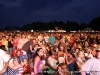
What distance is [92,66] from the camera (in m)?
7.35

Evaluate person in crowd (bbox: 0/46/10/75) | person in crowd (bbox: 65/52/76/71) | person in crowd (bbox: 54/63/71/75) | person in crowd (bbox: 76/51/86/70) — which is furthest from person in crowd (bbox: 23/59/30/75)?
person in crowd (bbox: 76/51/86/70)

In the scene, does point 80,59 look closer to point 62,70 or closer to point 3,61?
point 62,70

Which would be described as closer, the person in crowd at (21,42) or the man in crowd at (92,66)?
the man in crowd at (92,66)

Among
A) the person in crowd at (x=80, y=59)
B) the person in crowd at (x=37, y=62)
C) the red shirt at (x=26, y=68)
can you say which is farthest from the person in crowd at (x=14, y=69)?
the person in crowd at (x=80, y=59)

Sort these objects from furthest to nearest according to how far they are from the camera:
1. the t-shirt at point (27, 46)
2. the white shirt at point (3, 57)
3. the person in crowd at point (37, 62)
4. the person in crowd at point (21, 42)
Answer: the person in crowd at point (21, 42), the t-shirt at point (27, 46), the person in crowd at point (37, 62), the white shirt at point (3, 57)

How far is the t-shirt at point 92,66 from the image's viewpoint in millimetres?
7250

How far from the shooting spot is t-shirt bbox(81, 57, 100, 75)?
7250 mm

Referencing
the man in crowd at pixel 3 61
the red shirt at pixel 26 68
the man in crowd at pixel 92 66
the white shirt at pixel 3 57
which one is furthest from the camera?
the red shirt at pixel 26 68

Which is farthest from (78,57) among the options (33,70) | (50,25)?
(50,25)

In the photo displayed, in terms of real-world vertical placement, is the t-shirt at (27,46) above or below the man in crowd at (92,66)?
above

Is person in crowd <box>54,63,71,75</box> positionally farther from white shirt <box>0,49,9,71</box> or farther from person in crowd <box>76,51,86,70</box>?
person in crowd <box>76,51,86,70</box>

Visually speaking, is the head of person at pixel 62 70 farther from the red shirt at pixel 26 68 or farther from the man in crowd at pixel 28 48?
the man in crowd at pixel 28 48

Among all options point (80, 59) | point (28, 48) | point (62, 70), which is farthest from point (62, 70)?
point (28, 48)

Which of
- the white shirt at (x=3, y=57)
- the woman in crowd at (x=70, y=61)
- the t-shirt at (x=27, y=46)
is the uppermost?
the t-shirt at (x=27, y=46)
